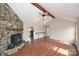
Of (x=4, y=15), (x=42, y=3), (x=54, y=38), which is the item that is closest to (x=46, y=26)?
(x=54, y=38)

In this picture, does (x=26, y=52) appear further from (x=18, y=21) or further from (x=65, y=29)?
(x=65, y=29)

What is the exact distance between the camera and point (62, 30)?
2844 mm

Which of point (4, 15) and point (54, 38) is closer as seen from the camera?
point (4, 15)

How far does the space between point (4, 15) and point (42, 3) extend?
914mm

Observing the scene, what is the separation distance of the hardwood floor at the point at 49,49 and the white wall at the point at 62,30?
0.42ft

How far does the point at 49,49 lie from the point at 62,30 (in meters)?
0.56

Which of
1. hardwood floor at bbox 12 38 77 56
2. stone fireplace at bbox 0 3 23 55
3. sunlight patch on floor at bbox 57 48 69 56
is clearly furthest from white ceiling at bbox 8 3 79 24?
sunlight patch on floor at bbox 57 48 69 56

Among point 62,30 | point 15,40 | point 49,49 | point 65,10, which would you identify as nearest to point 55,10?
point 65,10

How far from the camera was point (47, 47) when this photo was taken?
2.78 meters

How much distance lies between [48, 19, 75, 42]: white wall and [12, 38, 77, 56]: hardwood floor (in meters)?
0.13

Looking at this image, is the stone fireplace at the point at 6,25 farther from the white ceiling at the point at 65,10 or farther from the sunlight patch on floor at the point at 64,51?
the sunlight patch on floor at the point at 64,51

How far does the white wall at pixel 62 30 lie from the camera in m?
2.73

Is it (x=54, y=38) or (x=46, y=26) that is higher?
(x=46, y=26)

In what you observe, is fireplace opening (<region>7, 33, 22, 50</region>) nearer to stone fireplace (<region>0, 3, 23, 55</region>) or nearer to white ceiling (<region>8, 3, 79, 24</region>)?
stone fireplace (<region>0, 3, 23, 55</region>)
